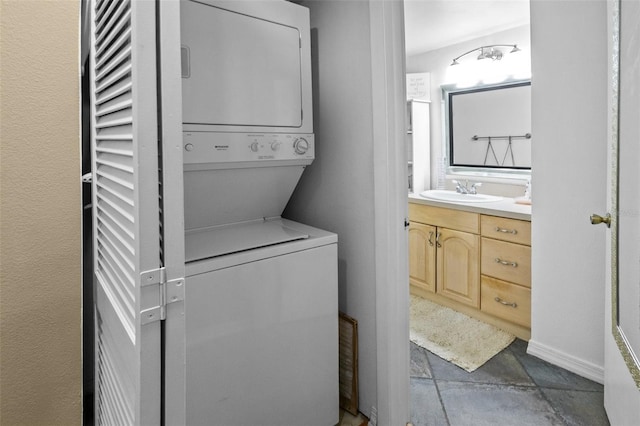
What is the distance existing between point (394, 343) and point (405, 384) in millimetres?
216

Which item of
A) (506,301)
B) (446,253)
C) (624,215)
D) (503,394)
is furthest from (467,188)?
(624,215)

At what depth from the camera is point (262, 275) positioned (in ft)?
4.93

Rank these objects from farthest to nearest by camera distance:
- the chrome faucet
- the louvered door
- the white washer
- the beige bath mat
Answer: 1. the chrome faucet
2. the beige bath mat
3. the white washer
4. the louvered door

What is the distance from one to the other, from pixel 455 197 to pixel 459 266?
0.69 meters

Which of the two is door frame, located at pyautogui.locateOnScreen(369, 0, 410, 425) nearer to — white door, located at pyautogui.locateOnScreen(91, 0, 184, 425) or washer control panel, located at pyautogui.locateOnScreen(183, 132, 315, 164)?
washer control panel, located at pyautogui.locateOnScreen(183, 132, 315, 164)

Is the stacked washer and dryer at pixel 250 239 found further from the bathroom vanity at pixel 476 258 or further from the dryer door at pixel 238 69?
the bathroom vanity at pixel 476 258

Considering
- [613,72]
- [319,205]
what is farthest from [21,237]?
[613,72]

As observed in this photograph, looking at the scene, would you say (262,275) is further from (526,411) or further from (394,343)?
(526,411)

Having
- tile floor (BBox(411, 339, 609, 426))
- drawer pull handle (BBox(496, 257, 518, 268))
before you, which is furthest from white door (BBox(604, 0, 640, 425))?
drawer pull handle (BBox(496, 257, 518, 268))

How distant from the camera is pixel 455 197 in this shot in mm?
3453

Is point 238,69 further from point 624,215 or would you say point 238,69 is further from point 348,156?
point 624,215

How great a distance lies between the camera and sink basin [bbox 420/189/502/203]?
317cm

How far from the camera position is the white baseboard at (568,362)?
2164 mm

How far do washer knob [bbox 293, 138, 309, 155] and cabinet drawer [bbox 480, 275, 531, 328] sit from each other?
1789 millimetres
